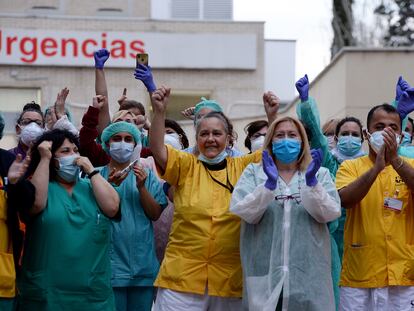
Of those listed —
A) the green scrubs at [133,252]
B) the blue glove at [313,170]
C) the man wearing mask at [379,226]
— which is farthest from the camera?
the green scrubs at [133,252]

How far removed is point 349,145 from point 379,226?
146 cm

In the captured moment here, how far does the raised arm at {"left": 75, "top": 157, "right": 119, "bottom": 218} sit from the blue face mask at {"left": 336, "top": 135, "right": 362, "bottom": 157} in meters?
2.51

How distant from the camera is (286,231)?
7004 mm

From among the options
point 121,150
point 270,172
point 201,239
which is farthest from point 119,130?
point 270,172

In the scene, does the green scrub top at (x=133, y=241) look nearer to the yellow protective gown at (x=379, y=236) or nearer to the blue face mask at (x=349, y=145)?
the yellow protective gown at (x=379, y=236)

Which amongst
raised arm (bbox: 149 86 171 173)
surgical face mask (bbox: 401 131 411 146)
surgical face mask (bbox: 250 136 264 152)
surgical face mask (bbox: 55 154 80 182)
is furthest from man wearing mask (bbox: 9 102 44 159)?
surgical face mask (bbox: 401 131 411 146)

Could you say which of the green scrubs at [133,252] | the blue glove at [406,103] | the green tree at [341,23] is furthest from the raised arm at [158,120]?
the green tree at [341,23]

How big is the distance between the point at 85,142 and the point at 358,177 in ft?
7.90

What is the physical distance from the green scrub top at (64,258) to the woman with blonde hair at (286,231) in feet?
3.38

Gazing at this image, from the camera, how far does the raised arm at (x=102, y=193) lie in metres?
7.25

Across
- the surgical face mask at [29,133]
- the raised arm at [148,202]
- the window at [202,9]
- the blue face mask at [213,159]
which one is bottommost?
the raised arm at [148,202]

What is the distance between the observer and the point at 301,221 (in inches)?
277

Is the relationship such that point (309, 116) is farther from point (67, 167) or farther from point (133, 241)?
point (67, 167)

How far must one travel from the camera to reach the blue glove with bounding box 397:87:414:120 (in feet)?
26.5
